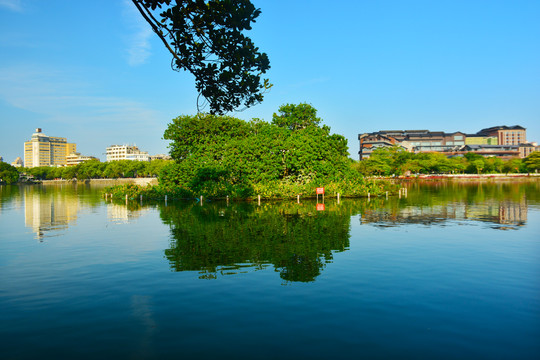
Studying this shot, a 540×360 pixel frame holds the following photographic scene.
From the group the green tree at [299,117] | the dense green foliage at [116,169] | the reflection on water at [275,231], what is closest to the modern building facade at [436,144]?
the dense green foliage at [116,169]

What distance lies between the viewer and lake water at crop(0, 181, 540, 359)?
9.02 metres

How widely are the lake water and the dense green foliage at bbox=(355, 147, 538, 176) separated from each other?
326ft

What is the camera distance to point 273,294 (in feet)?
41.4

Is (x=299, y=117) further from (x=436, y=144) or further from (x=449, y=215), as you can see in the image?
(x=436, y=144)

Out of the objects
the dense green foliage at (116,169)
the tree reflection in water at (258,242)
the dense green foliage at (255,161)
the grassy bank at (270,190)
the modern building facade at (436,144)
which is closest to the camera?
the tree reflection in water at (258,242)

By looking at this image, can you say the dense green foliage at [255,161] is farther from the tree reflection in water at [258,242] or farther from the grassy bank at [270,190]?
the tree reflection in water at [258,242]

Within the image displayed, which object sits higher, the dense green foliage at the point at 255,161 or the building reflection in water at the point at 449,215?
the dense green foliage at the point at 255,161

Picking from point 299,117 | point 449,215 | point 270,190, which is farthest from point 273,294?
point 299,117

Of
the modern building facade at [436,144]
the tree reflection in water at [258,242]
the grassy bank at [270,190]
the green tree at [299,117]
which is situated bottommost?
the tree reflection in water at [258,242]

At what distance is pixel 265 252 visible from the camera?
19.0 meters

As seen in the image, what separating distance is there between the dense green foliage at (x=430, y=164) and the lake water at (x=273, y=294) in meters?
99.2

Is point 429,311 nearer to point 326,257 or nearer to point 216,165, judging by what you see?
point 326,257

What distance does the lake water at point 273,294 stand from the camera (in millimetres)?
9023

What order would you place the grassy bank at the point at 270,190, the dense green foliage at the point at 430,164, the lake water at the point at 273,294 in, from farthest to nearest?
the dense green foliage at the point at 430,164
the grassy bank at the point at 270,190
the lake water at the point at 273,294
